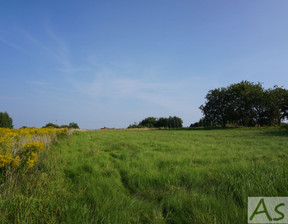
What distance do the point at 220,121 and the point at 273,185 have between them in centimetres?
3728

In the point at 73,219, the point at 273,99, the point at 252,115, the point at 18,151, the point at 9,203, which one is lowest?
the point at 73,219

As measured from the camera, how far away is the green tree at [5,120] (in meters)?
36.3

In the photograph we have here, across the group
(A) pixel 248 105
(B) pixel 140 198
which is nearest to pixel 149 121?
(A) pixel 248 105

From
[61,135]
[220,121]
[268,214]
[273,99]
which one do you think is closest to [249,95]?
[273,99]

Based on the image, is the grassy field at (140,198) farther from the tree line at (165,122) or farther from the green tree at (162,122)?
the green tree at (162,122)

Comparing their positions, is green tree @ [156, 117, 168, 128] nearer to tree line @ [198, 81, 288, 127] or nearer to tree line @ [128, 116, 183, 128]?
tree line @ [128, 116, 183, 128]

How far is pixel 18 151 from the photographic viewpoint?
12.0 ft

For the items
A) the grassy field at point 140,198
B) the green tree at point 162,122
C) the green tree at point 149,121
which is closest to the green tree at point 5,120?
the green tree at point 149,121

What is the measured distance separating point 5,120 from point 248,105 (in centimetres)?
5309

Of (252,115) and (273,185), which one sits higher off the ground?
(252,115)

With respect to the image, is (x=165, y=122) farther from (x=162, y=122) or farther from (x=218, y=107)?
(x=218, y=107)

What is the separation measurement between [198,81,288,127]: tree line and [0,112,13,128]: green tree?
45.3m

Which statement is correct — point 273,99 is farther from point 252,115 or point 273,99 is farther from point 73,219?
point 73,219

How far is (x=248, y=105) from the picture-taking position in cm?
3297
